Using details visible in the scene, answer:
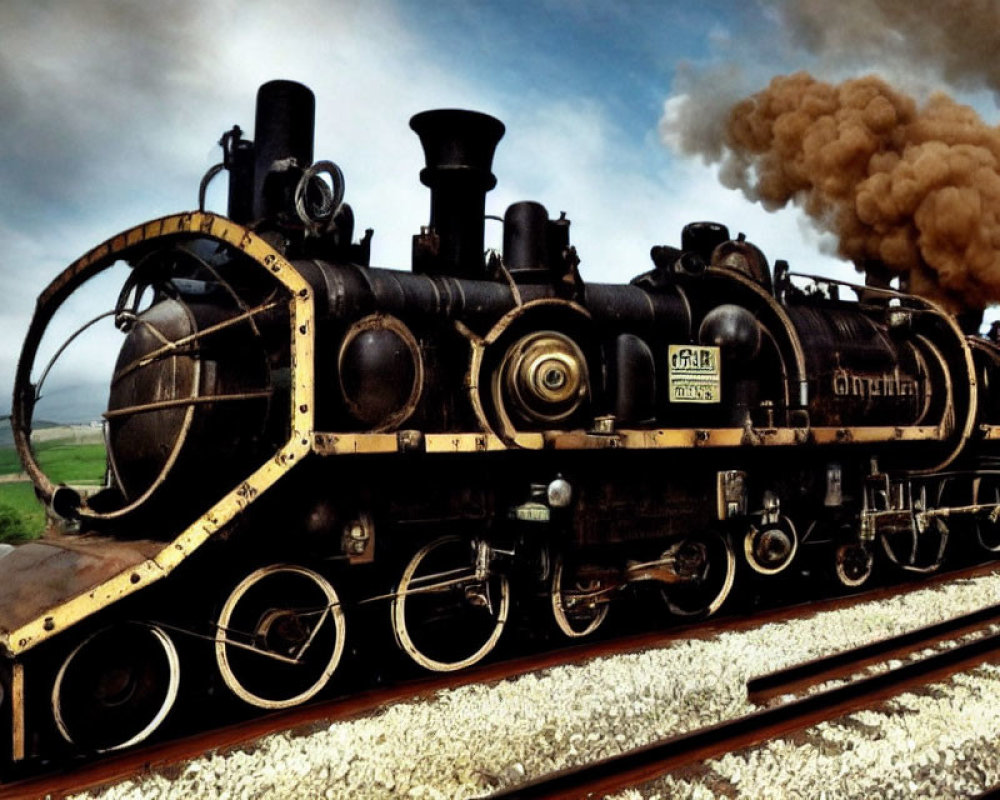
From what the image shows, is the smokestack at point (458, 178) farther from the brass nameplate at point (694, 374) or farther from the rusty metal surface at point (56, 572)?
the rusty metal surface at point (56, 572)

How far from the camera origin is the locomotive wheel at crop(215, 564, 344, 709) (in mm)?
5355

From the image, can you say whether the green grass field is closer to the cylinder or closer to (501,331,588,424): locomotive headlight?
(501,331,588,424): locomotive headlight

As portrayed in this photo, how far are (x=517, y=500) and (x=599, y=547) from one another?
1.12m

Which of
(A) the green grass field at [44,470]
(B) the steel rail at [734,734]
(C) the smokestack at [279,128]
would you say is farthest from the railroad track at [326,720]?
(C) the smokestack at [279,128]

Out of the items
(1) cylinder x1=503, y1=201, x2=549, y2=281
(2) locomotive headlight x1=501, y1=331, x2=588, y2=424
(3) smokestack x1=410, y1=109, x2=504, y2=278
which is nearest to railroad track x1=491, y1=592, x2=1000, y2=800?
(2) locomotive headlight x1=501, y1=331, x2=588, y2=424

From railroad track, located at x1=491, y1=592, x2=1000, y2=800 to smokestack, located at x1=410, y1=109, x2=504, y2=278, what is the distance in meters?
4.05

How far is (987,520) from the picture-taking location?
11.3 m

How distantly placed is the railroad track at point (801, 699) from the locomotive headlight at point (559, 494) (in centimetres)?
185

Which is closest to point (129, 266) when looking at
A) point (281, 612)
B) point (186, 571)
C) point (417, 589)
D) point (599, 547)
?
point (186, 571)

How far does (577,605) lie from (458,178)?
3.86m

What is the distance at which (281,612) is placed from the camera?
217 inches

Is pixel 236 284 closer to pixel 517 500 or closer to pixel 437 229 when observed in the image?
pixel 437 229

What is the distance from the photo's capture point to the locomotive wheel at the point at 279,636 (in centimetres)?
536

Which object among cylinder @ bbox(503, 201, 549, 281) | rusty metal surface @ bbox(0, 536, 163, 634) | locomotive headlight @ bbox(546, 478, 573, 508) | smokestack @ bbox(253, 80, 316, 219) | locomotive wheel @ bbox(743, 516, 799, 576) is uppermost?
smokestack @ bbox(253, 80, 316, 219)
